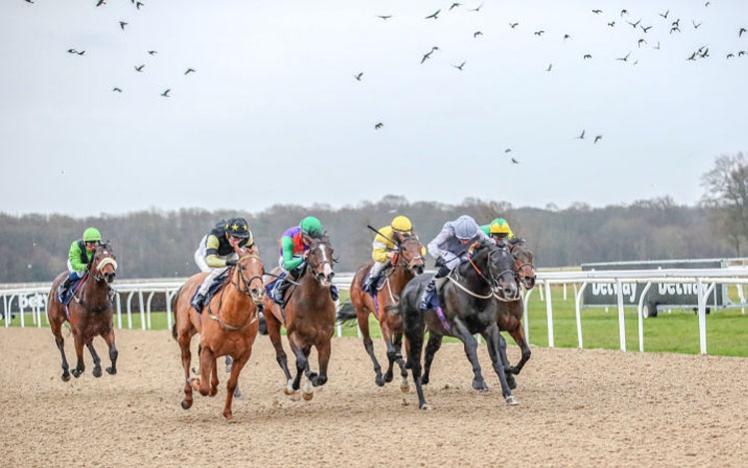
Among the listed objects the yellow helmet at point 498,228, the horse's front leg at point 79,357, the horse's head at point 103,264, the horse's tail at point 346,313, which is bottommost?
the horse's front leg at point 79,357

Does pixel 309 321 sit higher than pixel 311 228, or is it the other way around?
pixel 311 228

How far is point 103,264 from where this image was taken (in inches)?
471

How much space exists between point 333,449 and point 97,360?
234 inches

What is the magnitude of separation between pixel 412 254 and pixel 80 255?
4.25 meters

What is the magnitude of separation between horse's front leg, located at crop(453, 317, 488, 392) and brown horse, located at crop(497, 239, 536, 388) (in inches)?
24.3

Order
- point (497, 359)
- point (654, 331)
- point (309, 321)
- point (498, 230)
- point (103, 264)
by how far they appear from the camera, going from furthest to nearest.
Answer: point (654, 331) → point (103, 264) → point (498, 230) → point (309, 321) → point (497, 359)

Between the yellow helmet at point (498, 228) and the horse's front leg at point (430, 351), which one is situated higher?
the yellow helmet at point (498, 228)

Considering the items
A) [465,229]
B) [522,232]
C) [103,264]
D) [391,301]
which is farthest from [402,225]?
[522,232]

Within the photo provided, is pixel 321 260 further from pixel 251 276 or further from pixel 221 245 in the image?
pixel 221 245

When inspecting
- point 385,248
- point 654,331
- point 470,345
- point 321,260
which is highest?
point 385,248

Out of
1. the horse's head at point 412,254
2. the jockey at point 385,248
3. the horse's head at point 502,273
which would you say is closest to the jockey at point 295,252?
the horse's head at point 412,254

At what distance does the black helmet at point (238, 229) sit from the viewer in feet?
31.3

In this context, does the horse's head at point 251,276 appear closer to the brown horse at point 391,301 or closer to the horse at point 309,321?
the horse at point 309,321

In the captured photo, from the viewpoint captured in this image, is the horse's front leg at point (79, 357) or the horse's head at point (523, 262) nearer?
the horse's head at point (523, 262)
